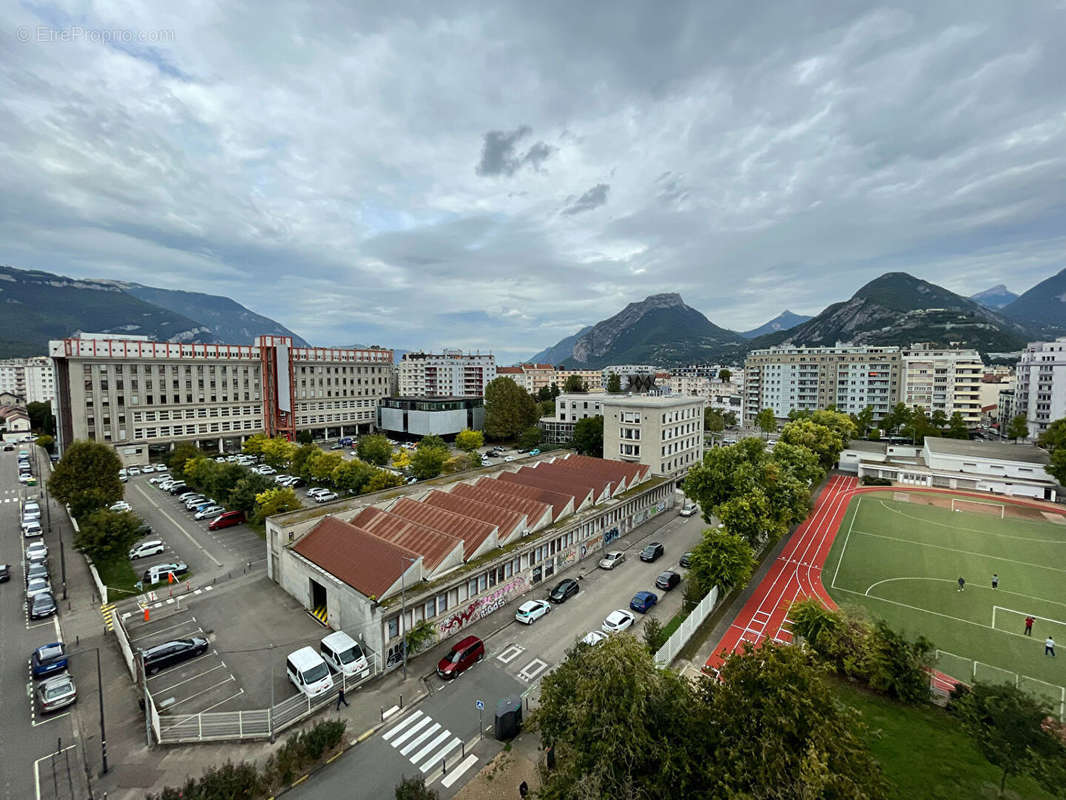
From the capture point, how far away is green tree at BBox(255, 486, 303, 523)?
39.7m

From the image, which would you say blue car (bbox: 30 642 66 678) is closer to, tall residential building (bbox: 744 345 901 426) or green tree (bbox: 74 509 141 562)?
green tree (bbox: 74 509 141 562)

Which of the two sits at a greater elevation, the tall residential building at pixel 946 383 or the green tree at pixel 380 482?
the tall residential building at pixel 946 383

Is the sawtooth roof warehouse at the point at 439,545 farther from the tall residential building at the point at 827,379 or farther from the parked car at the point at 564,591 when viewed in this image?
the tall residential building at the point at 827,379

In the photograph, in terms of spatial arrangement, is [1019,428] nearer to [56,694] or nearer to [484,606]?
[484,606]

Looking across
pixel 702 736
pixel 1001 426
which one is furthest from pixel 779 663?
pixel 1001 426

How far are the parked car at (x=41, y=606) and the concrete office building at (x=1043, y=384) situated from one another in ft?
444

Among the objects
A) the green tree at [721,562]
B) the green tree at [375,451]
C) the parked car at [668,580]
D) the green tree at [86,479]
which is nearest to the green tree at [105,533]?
the green tree at [86,479]

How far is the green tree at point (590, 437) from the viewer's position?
7456cm

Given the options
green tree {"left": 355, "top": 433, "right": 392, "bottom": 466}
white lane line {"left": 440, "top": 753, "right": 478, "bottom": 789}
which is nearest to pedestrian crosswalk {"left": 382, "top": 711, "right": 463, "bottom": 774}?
white lane line {"left": 440, "top": 753, "right": 478, "bottom": 789}

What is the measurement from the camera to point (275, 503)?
39.7 m

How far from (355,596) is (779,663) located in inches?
832

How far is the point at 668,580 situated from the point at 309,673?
24075 millimetres

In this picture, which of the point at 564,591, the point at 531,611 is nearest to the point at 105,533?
the point at 531,611

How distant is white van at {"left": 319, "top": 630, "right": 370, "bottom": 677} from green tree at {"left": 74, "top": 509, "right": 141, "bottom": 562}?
74.9 feet
